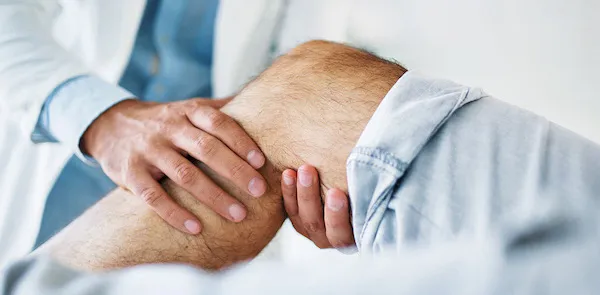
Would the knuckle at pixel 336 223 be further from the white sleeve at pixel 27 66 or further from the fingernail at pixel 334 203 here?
the white sleeve at pixel 27 66

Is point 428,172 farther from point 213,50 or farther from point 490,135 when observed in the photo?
point 213,50

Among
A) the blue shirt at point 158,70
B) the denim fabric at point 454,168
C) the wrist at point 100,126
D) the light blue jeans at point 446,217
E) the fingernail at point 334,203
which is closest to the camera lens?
the light blue jeans at point 446,217

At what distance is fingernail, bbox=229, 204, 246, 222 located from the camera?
567mm

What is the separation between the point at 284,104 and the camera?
57 centimetres

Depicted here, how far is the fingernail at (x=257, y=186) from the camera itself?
1.87ft

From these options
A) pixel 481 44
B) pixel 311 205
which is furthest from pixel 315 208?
pixel 481 44

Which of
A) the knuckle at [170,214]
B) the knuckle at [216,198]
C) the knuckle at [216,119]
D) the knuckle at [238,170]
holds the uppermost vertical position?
the knuckle at [216,119]

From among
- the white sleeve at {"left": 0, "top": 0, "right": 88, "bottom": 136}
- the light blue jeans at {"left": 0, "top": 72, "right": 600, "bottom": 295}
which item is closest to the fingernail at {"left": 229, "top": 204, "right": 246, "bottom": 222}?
the light blue jeans at {"left": 0, "top": 72, "right": 600, "bottom": 295}

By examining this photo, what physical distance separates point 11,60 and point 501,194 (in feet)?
2.35

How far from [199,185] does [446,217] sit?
0.27m

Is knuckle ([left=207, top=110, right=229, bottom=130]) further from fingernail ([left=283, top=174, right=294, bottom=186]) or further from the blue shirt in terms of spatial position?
the blue shirt

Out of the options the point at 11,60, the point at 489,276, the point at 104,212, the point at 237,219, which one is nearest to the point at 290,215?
the point at 237,219

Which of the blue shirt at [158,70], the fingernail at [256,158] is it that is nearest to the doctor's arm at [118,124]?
the fingernail at [256,158]

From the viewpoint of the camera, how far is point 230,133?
0.59m
